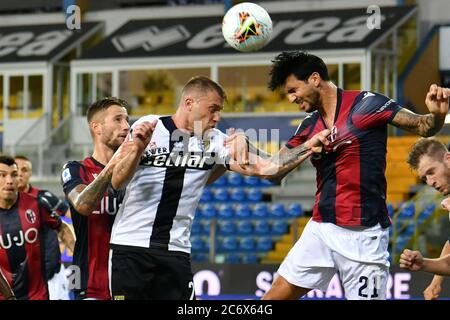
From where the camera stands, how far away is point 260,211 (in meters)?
19.9

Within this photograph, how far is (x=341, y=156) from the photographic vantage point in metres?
6.61

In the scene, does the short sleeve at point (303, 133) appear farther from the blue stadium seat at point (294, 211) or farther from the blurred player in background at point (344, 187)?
the blue stadium seat at point (294, 211)

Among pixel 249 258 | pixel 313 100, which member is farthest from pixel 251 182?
pixel 313 100

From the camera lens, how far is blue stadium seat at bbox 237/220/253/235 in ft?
63.2

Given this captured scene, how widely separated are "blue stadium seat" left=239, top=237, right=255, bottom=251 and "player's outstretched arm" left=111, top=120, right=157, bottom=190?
12.7m

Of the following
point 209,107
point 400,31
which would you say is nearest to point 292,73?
point 209,107

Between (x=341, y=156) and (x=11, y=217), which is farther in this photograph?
(x=11, y=217)

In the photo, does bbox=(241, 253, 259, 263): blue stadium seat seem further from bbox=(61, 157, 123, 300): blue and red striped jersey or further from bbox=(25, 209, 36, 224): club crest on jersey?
bbox=(61, 157, 123, 300): blue and red striped jersey

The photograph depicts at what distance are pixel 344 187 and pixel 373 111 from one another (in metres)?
0.52

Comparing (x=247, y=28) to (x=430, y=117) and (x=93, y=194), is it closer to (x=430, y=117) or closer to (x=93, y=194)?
(x=430, y=117)

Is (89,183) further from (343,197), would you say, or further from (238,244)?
(238,244)

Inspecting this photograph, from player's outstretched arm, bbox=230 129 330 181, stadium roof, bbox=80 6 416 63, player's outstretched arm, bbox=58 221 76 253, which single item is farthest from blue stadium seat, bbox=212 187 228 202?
player's outstretched arm, bbox=230 129 330 181

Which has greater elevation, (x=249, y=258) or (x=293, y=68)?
(x=293, y=68)
